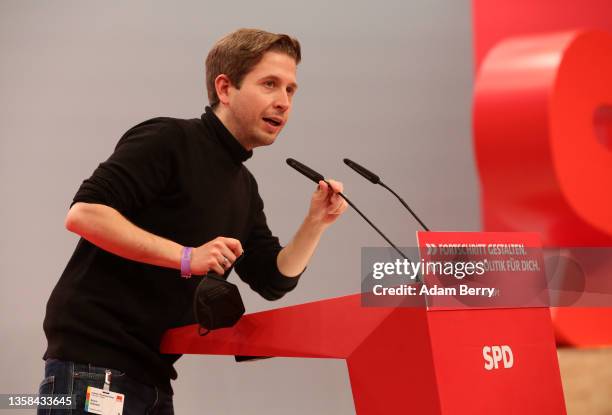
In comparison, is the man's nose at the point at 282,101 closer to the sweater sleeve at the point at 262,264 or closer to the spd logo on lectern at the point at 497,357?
the sweater sleeve at the point at 262,264

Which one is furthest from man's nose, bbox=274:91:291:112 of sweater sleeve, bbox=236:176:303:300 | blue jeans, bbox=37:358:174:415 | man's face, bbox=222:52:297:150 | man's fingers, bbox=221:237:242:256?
blue jeans, bbox=37:358:174:415

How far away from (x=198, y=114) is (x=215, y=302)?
2159 millimetres

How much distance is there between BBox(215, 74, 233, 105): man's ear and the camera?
178cm

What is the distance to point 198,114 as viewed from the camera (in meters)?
3.41

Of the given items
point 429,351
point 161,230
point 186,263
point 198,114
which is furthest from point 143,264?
point 198,114

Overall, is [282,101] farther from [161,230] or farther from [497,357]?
[497,357]

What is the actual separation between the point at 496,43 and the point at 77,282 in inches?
87.9

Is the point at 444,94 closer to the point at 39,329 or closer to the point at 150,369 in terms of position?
the point at 39,329

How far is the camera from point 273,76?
5.70ft

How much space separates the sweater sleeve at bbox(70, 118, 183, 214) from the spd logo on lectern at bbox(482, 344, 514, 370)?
0.73 meters

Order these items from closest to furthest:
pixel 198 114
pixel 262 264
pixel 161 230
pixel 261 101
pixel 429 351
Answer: pixel 429 351
pixel 161 230
pixel 261 101
pixel 262 264
pixel 198 114

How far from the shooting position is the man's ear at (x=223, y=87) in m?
1.78

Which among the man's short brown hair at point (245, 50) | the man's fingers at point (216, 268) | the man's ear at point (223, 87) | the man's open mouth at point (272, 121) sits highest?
the man's short brown hair at point (245, 50)

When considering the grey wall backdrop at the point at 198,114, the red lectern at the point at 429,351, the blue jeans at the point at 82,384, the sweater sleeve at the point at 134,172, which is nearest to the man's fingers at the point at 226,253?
the red lectern at the point at 429,351
